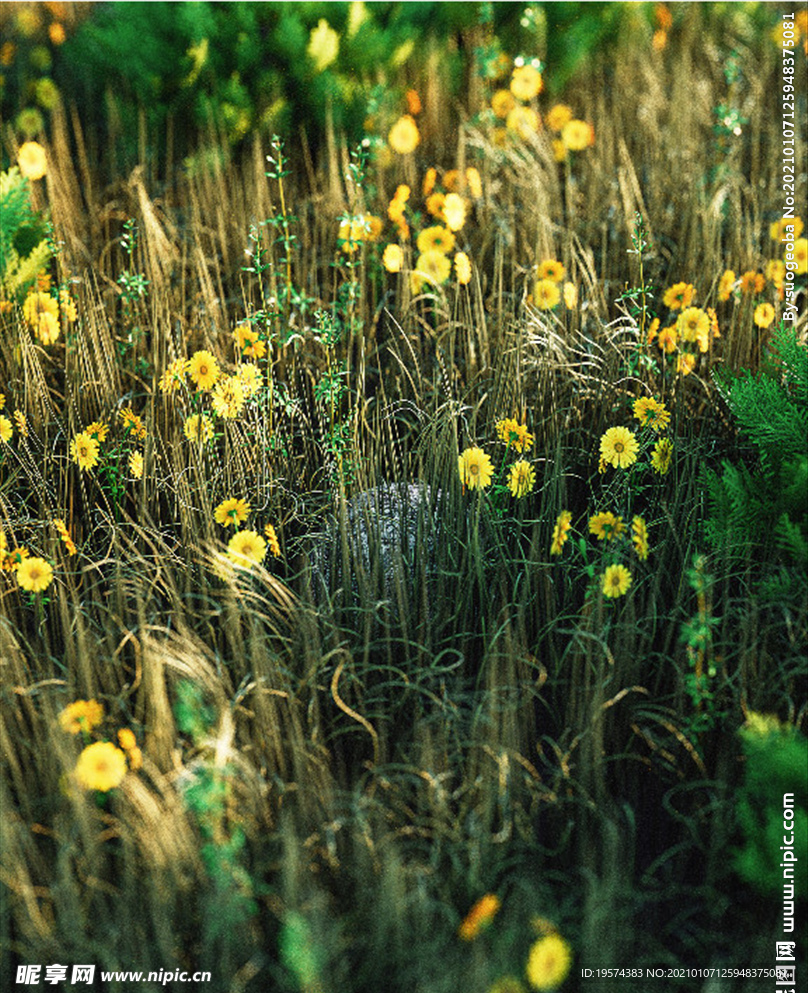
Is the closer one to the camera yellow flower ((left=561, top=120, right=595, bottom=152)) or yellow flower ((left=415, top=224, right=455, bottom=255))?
yellow flower ((left=415, top=224, right=455, bottom=255))

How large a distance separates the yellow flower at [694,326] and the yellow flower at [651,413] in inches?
11.6

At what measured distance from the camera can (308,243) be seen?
317 cm

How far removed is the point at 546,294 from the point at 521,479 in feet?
2.26

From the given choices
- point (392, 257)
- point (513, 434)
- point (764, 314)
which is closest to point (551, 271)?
point (392, 257)

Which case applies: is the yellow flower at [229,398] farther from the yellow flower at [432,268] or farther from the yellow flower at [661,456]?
the yellow flower at [661,456]

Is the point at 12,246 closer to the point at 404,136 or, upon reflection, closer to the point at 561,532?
the point at 404,136

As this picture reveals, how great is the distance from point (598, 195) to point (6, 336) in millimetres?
1810

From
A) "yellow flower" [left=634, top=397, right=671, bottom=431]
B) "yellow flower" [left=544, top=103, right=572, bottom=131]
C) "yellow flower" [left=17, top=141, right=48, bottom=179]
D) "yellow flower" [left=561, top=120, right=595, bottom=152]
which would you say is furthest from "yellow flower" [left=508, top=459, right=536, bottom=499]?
"yellow flower" [left=544, top=103, right=572, bottom=131]

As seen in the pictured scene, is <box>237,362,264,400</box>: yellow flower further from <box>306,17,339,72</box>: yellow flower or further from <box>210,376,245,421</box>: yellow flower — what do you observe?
<box>306,17,339,72</box>: yellow flower

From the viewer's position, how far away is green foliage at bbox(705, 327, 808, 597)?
74.5 inches

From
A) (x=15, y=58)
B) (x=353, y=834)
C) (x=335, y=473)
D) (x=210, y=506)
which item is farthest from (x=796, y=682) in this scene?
(x=15, y=58)

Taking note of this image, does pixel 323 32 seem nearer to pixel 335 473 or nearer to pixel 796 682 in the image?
pixel 335 473

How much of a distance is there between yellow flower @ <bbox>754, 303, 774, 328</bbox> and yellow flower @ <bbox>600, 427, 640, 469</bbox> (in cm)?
60

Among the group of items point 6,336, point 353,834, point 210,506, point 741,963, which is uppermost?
point 6,336
